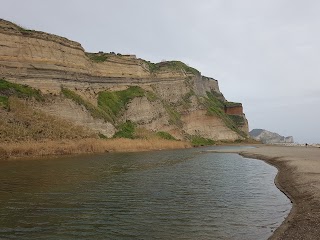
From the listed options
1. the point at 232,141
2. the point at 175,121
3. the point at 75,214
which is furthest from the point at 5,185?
the point at 232,141

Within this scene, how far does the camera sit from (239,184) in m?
23.8

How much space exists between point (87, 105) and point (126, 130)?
13.2 meters

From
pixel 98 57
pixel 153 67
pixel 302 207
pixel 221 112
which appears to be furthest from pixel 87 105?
pixel 221 112

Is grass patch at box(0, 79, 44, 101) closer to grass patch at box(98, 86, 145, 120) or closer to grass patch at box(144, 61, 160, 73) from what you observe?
grass patch at box(98, 86, 145, 120)

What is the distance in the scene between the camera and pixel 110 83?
8638 cm

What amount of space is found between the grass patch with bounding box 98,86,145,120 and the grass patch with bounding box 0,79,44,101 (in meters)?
20.9

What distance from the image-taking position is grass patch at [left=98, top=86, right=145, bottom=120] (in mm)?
78250

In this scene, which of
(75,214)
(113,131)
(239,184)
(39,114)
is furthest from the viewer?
(113,131)

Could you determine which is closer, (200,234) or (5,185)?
(200,234)

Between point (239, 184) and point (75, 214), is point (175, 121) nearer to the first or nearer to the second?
point (239, 184)

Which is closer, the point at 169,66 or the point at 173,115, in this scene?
the point at 173,115

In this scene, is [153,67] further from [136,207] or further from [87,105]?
[136,207]

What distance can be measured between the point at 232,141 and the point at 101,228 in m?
115

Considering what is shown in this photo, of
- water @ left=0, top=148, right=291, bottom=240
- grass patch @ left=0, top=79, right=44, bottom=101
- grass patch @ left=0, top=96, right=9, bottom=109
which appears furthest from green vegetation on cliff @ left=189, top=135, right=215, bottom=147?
water @ left=0, top=148, right=291, bottom=240
